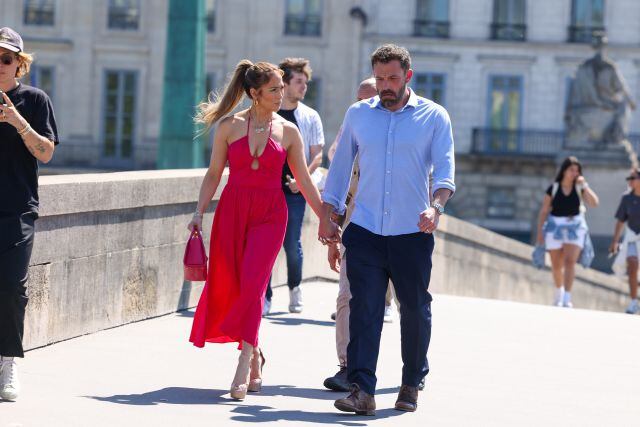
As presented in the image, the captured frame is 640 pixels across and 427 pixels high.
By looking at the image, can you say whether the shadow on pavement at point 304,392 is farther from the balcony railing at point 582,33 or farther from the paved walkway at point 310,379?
the balcony railing at point 582,33

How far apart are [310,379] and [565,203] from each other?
912cm

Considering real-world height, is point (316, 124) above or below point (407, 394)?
above

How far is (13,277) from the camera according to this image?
7.48 meters

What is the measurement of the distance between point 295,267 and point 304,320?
516 mm

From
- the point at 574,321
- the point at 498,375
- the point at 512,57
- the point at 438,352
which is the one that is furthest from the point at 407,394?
the point at 512,57

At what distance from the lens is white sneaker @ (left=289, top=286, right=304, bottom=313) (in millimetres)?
12344

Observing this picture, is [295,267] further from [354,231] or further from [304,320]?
[354,231]

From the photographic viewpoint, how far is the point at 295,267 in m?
12.2

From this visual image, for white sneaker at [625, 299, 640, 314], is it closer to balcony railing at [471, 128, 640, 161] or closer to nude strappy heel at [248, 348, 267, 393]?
nude strappy heel at [248, 348, 267, 393]

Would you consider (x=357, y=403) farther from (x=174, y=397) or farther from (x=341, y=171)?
(x=341, y=171)

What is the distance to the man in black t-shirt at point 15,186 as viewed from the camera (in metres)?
7.48

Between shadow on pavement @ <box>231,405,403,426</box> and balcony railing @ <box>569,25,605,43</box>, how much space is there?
4376cm

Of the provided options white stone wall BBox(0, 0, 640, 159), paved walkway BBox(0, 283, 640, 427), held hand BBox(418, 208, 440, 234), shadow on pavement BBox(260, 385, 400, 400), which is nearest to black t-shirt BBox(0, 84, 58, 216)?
paved walkway BBox(0, 283, 640, 427)

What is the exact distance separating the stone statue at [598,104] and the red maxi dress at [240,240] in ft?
96.5
